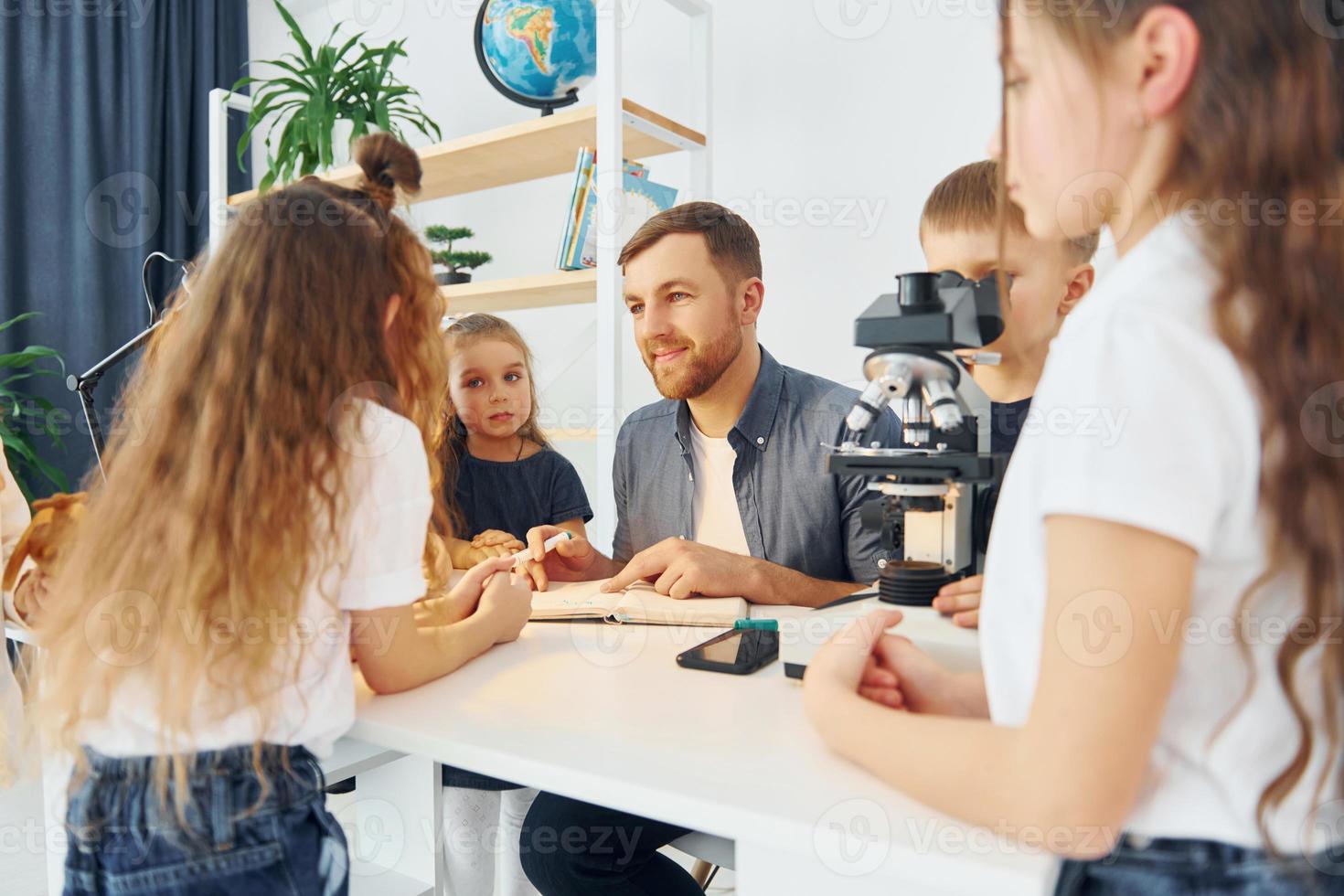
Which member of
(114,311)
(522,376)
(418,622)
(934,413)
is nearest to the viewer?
(934,413)

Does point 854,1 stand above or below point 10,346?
above

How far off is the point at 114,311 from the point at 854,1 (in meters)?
2.75

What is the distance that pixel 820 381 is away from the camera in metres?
1.77

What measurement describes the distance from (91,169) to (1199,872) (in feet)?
12.4

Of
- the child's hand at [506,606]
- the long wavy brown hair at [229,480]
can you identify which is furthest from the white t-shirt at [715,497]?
the long wavy brown hair at [229,480]

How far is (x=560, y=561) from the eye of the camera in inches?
59.7

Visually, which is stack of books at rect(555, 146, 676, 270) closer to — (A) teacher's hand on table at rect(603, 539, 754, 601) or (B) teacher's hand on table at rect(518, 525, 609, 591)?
(B) teacher's hand on table at rect(518, 525, 609, 591)

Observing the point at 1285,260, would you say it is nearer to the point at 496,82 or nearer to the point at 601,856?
the point at 601,856

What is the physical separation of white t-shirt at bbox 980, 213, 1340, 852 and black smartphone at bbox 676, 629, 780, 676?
378 mm

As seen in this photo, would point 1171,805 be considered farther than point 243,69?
No

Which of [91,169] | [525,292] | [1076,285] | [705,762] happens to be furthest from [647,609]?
[91,169]

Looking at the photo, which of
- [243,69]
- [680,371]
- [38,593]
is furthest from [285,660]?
[243,69]

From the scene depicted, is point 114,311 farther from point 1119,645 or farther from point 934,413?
point 1119,645

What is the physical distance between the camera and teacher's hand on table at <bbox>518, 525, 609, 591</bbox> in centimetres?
134
